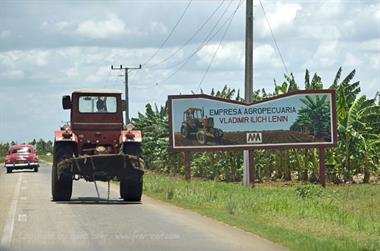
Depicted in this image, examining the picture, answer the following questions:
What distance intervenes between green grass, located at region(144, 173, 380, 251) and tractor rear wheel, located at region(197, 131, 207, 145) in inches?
113

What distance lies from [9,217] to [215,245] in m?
6.89

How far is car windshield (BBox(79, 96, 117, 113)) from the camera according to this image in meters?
24.0

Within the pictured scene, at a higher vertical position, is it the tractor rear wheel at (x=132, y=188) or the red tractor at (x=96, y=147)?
the red tractor at (x=96, y=147)

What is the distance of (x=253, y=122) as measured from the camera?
32.4m

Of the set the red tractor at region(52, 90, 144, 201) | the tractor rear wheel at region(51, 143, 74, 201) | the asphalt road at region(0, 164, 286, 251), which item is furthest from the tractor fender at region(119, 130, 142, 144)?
the asphalt road at region(0, 164, 286, 251)

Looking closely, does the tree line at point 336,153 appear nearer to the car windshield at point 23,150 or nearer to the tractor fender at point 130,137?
the tractor fender at point 130,137

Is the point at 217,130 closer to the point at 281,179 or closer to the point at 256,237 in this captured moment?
the point at 281,179

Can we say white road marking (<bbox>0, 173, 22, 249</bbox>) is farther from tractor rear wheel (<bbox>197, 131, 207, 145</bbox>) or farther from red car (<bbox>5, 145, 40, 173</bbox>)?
red car (<bbox>5, 145, 40, 173</bbox>)

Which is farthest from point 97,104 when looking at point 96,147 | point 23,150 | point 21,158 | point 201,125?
point 21,158

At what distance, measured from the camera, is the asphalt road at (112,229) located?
43.5 feet

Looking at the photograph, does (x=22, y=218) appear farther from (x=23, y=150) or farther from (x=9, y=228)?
(x=23, y=150)

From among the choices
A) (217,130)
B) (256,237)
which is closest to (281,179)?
(217,130)

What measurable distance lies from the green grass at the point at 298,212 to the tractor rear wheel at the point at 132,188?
3.84 ft

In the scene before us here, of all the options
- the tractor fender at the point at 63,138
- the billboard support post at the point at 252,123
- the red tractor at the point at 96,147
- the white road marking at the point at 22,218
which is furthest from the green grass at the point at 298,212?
the white road marking at the point at 22,218
